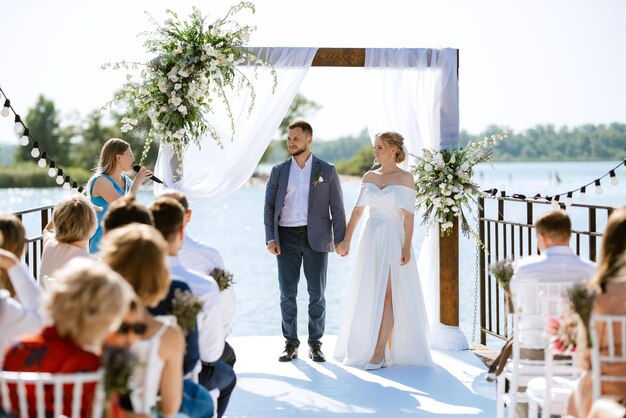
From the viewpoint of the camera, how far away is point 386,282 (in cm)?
587

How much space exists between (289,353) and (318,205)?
1.00m

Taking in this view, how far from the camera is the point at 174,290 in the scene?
9.50 ft

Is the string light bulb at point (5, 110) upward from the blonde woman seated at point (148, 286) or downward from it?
upward

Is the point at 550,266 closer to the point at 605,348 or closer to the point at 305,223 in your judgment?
the point at 605,348

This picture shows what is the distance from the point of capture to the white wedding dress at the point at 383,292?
230 inches

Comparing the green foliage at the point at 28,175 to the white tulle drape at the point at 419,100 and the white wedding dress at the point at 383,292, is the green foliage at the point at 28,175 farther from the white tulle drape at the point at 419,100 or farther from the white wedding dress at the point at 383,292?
the white wedding dress at the point at 383,292

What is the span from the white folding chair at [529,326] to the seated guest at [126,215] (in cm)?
142

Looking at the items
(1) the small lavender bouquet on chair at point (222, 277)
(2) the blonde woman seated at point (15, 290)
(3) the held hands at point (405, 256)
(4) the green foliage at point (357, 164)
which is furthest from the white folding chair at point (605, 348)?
(4) the green foliage at point (357, 164)

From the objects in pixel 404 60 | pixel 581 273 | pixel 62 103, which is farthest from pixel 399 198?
pixel 62 103

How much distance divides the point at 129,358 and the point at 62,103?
4133cm

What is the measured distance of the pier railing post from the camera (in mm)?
6496

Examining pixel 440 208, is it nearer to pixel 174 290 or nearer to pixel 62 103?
pixel 174 290

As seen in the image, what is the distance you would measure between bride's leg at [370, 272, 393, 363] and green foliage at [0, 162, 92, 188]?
103 feet

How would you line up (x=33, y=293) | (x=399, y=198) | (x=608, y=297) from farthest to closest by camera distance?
(x=399, y=198), (x=33, y=293), (x=608, y=297)
